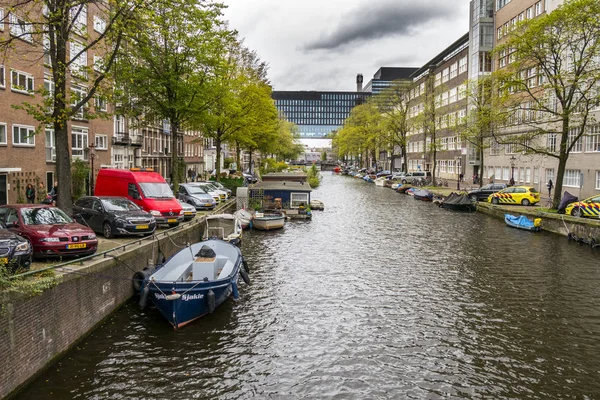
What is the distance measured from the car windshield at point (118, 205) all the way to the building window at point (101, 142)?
Answer: 2377 centimetres

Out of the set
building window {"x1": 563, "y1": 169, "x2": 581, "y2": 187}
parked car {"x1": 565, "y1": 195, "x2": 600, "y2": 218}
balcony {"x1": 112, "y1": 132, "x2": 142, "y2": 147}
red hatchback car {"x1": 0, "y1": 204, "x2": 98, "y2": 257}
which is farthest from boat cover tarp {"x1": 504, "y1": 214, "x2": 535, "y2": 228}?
balcony {"x1": 112, "y1": 132, "x2": 142, "y2": 147}

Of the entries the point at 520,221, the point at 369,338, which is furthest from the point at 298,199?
the point at 369,338

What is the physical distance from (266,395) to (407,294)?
29.1ft

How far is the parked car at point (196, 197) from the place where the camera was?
1385 inches

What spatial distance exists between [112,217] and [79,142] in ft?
76.1

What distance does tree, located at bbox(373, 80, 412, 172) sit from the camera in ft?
263

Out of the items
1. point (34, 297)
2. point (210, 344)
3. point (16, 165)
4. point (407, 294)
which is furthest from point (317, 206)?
point (34, 297)

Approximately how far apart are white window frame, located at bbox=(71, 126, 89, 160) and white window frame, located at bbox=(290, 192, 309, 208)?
16.9 metres

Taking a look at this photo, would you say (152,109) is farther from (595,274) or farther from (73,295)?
(595,274)

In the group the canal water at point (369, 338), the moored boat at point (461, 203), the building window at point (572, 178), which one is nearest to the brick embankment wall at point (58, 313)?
the canal water at point (369, 338)

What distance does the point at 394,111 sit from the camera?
83688 millimetres

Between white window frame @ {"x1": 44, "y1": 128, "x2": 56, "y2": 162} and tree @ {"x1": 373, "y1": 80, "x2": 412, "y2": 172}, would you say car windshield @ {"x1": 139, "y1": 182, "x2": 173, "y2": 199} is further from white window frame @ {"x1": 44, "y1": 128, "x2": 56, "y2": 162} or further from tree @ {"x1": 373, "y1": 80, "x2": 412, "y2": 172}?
tree @ {"x1": 373, "y1": 80, "x2": 412, "y2": 172}

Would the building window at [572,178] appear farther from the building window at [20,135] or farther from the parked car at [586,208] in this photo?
the building window at [20,135]

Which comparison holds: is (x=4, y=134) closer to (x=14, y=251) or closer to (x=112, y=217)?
(x=112, y=217)
